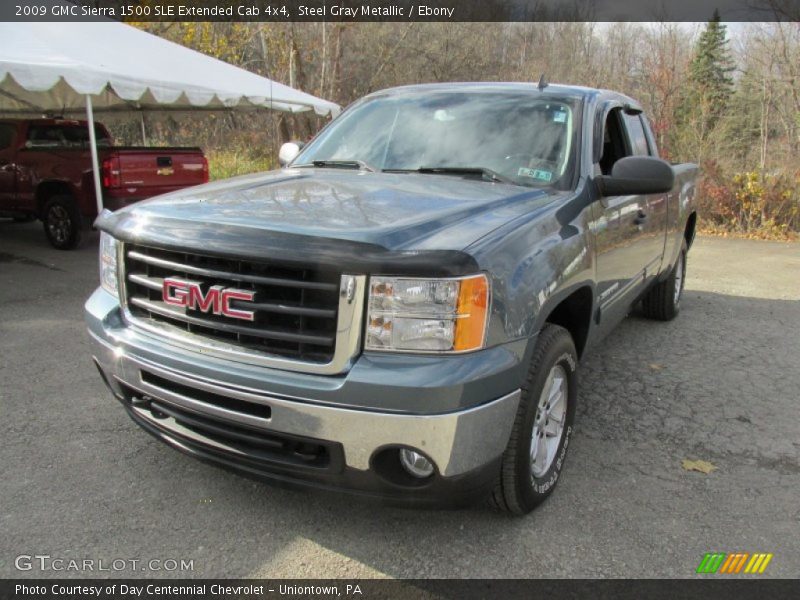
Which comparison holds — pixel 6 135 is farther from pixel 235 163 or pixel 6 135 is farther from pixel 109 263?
pixel 235 163

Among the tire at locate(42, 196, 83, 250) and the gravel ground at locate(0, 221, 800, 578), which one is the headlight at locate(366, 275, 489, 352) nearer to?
the gravel ground at locate(0, 221, 800, 578)

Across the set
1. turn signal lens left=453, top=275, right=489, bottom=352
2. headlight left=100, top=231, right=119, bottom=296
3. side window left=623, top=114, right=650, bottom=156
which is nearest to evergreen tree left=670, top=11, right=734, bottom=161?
side window left=623, top=114, right=650, bottom=156

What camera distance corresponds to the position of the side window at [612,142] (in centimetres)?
389

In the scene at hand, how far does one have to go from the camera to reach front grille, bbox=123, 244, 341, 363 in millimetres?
2135

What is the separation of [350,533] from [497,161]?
6.53ft

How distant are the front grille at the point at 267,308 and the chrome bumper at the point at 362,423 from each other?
139mm

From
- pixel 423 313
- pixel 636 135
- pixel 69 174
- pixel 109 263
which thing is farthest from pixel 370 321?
pixel 69 174

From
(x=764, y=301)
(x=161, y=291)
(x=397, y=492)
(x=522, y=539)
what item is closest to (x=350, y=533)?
(x=397, y=492)

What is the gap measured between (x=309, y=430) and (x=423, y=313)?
1.83 ft

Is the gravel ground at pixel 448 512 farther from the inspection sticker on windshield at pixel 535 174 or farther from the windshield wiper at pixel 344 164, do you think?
the windshield wiper at pixel 344 164

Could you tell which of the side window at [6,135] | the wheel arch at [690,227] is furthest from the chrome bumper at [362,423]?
the side window at [6,135]

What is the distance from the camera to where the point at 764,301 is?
686 cm

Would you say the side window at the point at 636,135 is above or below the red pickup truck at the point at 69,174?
above

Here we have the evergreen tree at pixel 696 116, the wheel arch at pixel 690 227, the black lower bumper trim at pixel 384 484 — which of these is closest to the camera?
the black lower bumper trim at pixel 384 484
